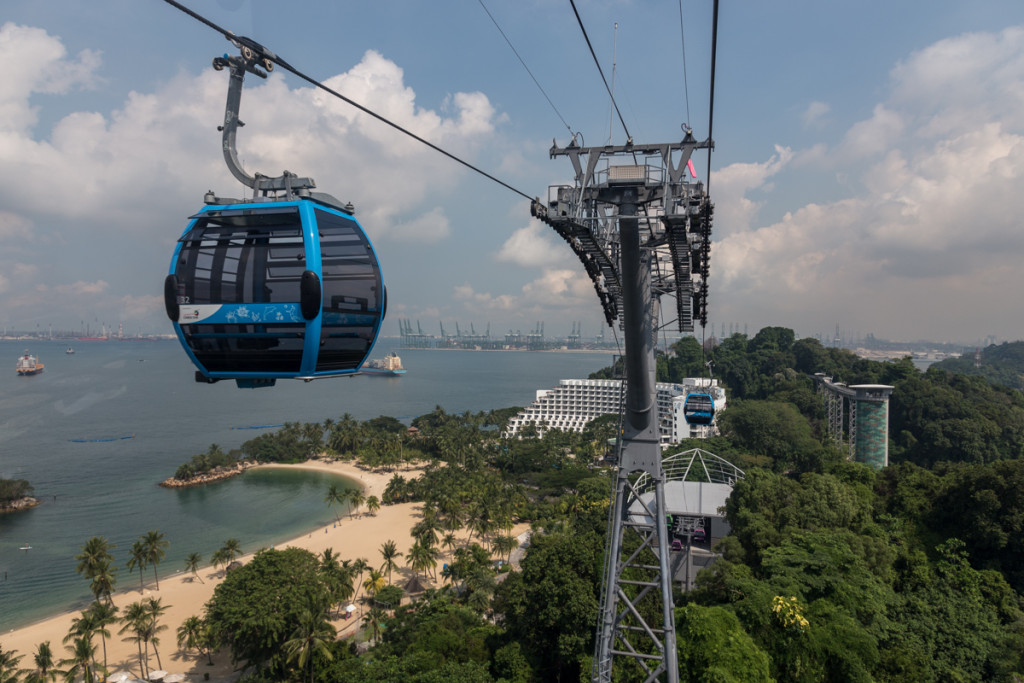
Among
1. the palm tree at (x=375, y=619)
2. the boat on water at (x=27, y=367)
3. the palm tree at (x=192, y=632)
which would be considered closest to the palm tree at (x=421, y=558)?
the palm tree at (x=375, y=619)

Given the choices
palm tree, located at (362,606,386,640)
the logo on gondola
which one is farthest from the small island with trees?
the logo on gondola

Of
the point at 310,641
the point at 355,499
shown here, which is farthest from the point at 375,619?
the point at 355,499

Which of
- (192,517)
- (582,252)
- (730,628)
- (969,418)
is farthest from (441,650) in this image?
(969,418)

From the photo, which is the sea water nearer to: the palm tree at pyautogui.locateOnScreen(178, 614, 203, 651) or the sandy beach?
the sandy beach

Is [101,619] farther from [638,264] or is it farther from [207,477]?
[207,477]

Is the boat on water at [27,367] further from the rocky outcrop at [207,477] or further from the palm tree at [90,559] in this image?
the palm tree at [90,559]

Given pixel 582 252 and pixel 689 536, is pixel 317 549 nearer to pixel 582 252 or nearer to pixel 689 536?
pixel 689 536
